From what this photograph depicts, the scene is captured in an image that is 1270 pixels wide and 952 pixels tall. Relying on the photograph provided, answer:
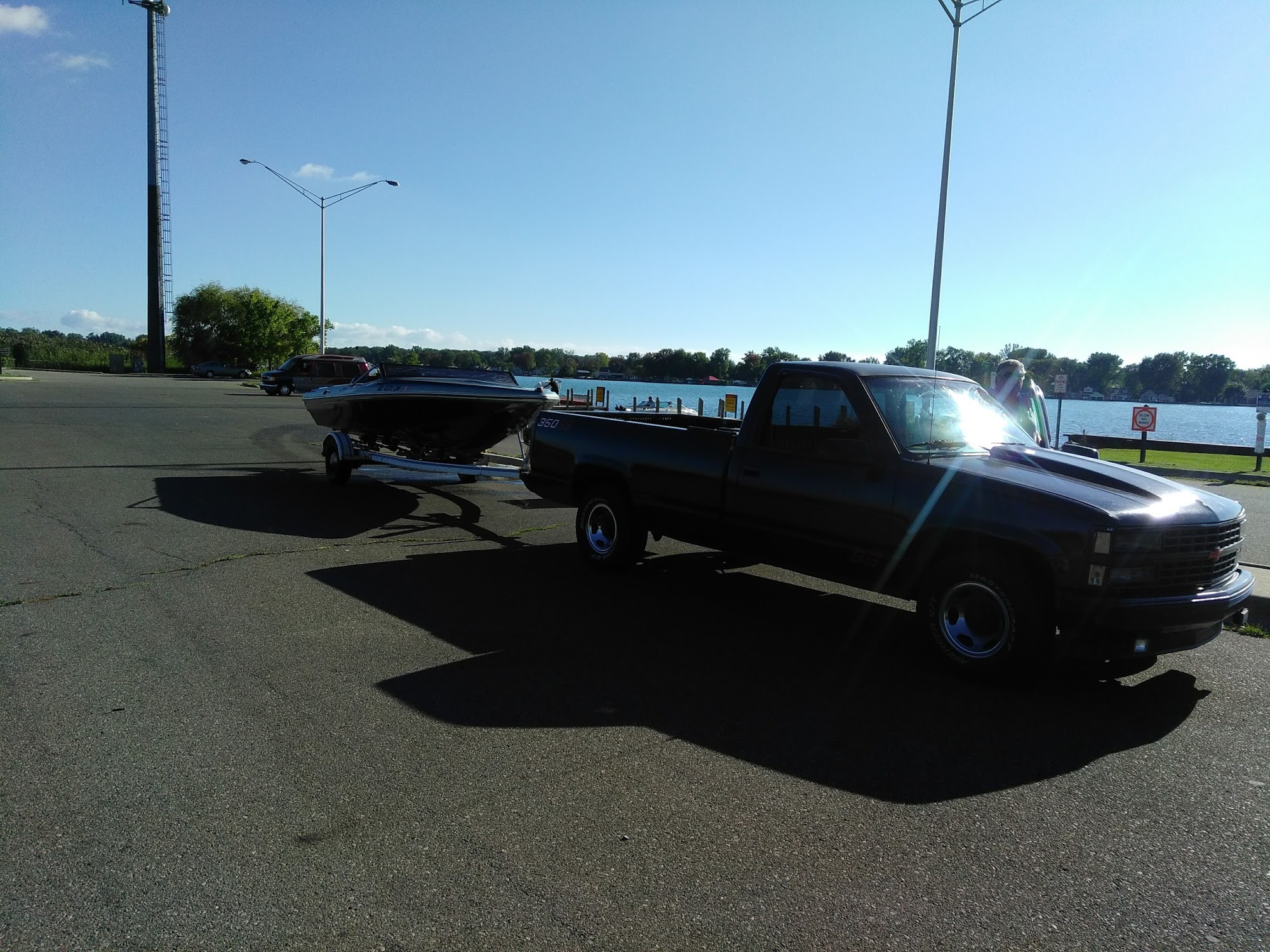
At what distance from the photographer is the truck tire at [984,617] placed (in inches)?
203

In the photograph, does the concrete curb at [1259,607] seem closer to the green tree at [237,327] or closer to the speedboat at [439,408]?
the speedboat at [439,408]

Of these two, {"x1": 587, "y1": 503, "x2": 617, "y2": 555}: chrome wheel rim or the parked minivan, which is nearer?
{"x1": 587, "y1": 503, "x2": 617, "y2": 555}: chrome wheel rim

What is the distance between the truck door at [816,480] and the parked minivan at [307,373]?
36.2m

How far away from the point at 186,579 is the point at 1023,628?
20.6 ft

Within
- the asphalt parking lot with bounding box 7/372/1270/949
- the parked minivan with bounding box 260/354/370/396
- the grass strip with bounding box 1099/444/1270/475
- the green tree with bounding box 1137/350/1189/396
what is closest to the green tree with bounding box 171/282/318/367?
the parked minivan with bounding box 260/354/370/396

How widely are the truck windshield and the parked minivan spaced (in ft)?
120

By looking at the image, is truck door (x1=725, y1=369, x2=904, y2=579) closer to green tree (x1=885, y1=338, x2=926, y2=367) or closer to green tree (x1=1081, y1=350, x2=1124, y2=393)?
green tree (x1=885, y1=338, x2=926, y2=367)

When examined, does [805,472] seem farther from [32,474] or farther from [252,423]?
[252,423]

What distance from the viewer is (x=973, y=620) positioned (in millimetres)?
5469

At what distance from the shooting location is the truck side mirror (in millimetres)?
6020

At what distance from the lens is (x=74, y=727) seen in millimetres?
4441

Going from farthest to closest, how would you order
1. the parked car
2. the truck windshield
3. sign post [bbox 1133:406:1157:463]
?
the parked car, sign post [bbox 1133:406:1157:463], the truck windshield

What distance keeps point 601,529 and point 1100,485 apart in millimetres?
4228

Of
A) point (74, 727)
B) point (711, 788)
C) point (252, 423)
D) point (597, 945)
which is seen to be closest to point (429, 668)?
point (74, 727)
